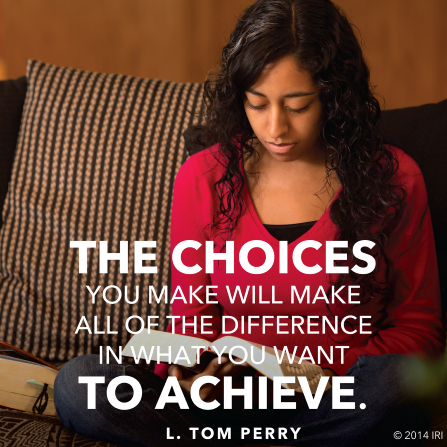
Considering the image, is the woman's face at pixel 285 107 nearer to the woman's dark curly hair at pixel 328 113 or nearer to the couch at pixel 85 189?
the woman's dark curly hair at pixel 328 113

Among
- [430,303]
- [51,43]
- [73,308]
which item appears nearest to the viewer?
[430,303]

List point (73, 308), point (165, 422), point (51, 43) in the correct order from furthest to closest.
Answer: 1. point (51, 43)
2. point (73, 308)
3. point (165, 422)

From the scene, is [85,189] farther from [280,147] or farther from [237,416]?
[237,416]

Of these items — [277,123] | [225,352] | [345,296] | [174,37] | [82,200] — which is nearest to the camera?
[225,352]

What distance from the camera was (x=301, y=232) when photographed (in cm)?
104

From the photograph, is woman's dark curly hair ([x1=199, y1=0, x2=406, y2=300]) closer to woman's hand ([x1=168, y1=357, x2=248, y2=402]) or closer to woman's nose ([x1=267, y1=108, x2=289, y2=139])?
woman's nose ([x1=267, y1=108, x2=289, y2=139])

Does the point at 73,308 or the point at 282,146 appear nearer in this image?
the point at 282,146

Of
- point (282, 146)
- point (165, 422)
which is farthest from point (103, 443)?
point (282, 146)

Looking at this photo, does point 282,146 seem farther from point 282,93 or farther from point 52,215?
point 52,215

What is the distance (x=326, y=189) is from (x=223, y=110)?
0.27 meters

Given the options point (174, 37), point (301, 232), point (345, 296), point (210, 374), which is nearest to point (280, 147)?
point (301, 232)

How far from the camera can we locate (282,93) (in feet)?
2.94

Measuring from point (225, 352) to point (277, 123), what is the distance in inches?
16.1

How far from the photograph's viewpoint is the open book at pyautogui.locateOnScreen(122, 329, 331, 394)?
30.4 inches
